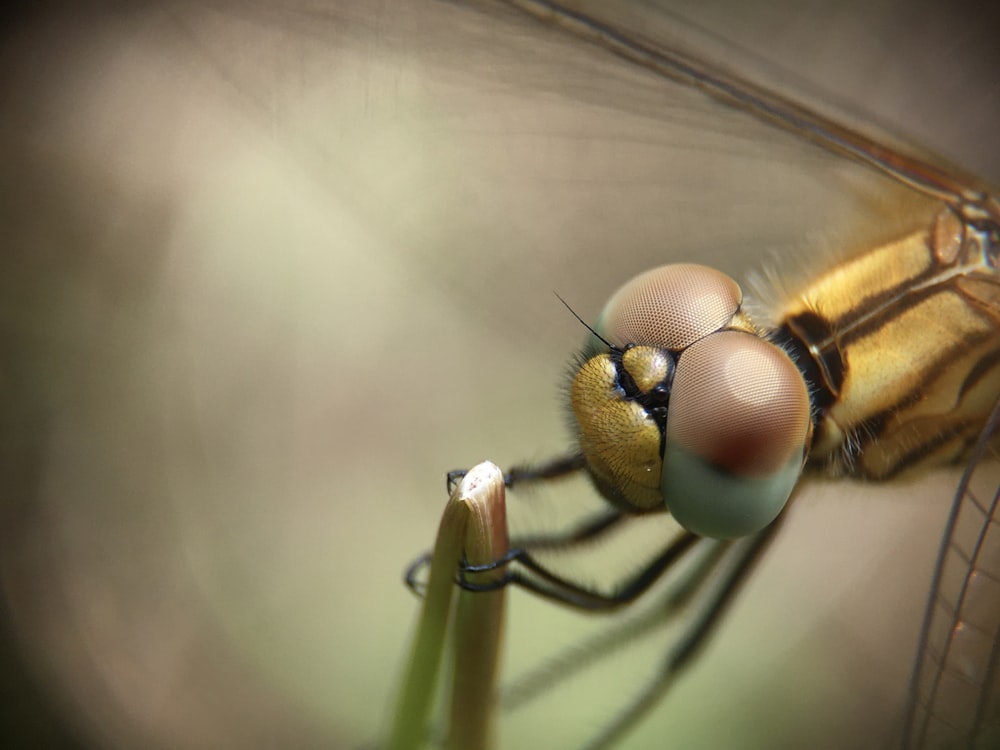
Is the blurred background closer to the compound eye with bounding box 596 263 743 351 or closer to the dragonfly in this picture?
the dragonfly

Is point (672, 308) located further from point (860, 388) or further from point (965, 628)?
point (965, 628)

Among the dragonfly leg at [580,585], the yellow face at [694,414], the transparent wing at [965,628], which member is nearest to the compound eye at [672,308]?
the yellow face at [694,414]

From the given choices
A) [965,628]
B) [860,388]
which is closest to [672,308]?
[860,388]

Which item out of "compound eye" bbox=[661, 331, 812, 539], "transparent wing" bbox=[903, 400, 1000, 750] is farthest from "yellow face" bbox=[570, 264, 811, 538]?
"transparent wing" bbox=[903, 400, 1000, 750]

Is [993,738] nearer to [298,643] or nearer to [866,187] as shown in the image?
[866,187]

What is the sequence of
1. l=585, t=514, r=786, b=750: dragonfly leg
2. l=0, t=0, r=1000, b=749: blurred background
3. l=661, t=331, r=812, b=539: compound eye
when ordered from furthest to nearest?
l=0, t=0, r=1000, b=749: blurred background → l=585, t=514, r=786, b=750: dragonfly leg → l=661, t=331, r=812, b=539: compound eye

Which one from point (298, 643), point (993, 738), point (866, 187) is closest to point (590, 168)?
point (866, 187)
